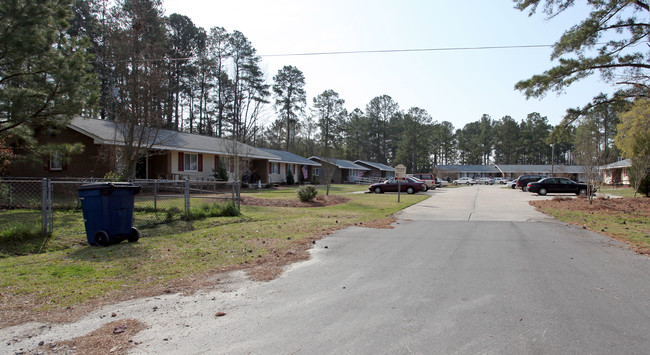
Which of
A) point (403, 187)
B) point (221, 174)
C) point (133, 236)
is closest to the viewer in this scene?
point (133, 236)

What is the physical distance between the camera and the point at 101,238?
8.06m

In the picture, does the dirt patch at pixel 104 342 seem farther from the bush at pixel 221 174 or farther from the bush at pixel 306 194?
the bush at pixel 221 174

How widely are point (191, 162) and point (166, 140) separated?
4.24 meters

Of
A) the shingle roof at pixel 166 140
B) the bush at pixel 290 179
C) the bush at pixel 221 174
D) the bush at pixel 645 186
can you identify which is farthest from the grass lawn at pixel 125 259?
the bush at pixel 290 179

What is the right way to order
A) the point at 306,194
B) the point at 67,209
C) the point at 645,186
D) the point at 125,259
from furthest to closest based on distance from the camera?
the point at 645,186 → the point at 306,194 → the point at 67,209 → the point at 125,259

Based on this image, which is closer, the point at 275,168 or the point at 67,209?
the point at 67,209

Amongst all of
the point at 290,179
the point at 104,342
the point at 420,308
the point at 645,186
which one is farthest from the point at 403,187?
the point at 104,342

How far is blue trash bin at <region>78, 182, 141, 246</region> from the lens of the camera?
8078 mm

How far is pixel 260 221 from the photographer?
12258mm

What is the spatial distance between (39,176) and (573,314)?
24236 mm

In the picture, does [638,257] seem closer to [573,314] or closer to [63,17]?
[573,314]

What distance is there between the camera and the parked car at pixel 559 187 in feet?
97.4

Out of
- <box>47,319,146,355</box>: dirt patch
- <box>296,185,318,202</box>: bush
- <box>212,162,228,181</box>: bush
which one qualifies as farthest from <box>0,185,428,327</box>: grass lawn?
<box>212,162,228,181</box>: bush

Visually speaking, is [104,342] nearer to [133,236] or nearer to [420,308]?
[420,308]
